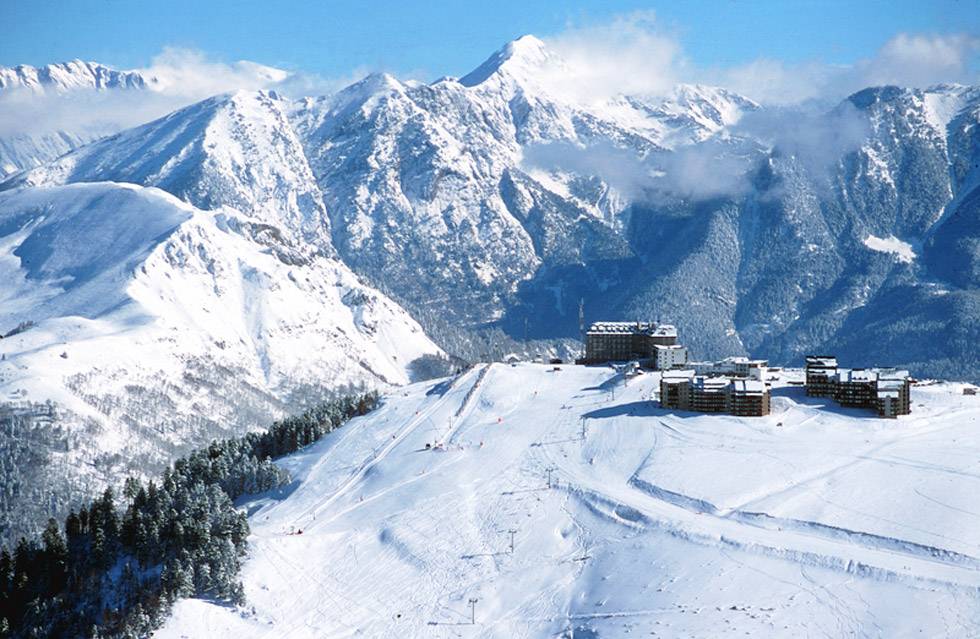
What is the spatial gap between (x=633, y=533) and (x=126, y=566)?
59.4 metres

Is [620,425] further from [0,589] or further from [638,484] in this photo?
[0,589]

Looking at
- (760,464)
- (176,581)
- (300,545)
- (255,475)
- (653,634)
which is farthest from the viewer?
(255,475)

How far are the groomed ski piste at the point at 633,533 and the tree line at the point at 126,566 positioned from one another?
3.48 metres

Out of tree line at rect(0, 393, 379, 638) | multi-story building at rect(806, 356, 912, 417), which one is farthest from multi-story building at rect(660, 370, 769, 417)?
tree line at rect(0, 393, 379, 638)

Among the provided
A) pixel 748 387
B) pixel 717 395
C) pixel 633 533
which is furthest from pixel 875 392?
pixel 633 533

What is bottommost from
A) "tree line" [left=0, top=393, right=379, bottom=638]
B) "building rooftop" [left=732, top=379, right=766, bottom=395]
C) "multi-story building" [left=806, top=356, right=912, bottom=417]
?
"tree line" [left=0, top=393, right=379, bottom=638]

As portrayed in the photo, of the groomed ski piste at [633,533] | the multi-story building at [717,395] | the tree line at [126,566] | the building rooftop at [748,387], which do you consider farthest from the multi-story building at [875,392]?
the tree line at [126,566]

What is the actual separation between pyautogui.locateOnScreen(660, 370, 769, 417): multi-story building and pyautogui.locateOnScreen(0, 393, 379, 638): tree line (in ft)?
239

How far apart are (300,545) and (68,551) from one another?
30.1 meters

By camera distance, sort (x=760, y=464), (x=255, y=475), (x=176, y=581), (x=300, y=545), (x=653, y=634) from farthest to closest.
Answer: (x=255, y=475) < (x=760, y=464) < (x=300, y=545) < (x=176, y=581) < (x=653, y=634)

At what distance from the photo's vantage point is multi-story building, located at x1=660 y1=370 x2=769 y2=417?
191875mm

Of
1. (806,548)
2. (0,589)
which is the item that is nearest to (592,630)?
(806,548)

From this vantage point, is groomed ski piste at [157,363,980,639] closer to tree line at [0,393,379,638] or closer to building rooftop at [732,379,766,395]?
tree line at [0,393,379,638]

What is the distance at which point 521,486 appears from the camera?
16725 cm
